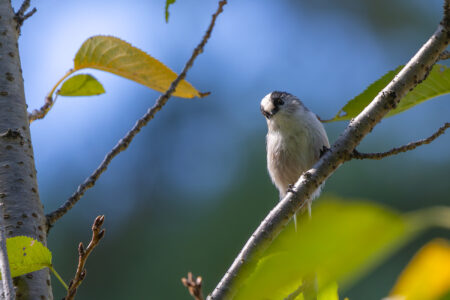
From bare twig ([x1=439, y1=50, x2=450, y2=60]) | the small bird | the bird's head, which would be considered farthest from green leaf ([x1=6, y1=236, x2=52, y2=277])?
the bird's head

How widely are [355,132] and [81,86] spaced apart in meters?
0.73

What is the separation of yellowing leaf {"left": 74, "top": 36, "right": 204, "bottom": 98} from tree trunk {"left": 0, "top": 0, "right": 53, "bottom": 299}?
0.61 feet

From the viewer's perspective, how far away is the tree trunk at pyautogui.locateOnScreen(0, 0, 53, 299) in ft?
3.37

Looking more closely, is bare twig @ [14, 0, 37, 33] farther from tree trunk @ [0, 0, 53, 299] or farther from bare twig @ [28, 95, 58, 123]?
bare twig @ [28, 95, 58, 123]

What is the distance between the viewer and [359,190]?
24.9 ft

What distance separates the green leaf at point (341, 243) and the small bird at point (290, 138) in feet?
7.13

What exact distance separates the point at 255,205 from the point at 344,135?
6.31 m

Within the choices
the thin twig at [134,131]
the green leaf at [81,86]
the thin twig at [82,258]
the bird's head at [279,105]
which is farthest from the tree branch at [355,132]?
the bird's head at [279,105]

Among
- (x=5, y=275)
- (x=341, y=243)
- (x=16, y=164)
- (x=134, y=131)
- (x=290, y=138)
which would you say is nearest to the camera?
(x=341, y=243)

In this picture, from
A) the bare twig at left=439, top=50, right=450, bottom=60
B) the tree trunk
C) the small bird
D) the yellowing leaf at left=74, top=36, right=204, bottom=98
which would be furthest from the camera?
the small bird

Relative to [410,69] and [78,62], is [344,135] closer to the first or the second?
[410,69]

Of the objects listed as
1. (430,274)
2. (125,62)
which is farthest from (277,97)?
(430,274)

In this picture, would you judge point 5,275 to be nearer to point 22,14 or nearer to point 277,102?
point 22,14

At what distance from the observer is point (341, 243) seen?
0.33m
